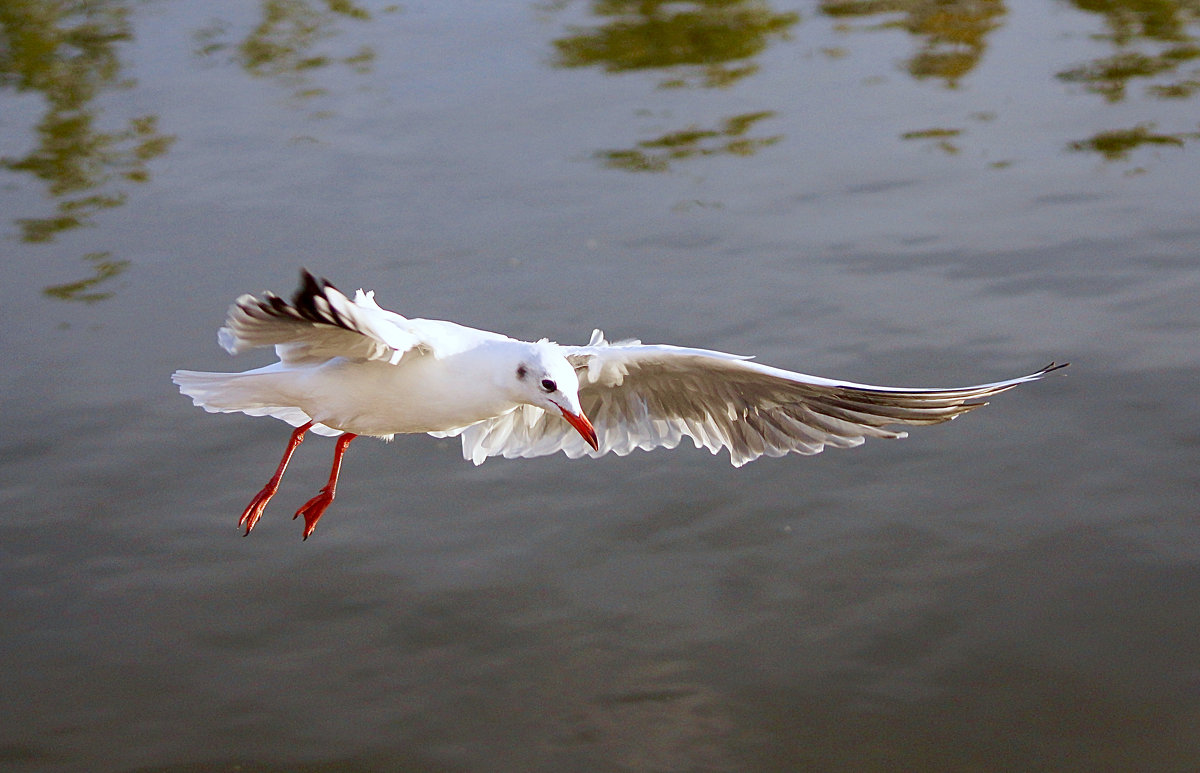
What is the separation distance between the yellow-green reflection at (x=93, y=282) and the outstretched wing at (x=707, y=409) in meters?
3.85

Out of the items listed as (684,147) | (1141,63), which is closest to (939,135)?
(684,147)

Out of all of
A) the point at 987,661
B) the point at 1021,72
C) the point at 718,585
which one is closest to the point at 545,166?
the point at 1021,72

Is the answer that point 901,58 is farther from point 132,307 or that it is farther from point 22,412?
point 22,412

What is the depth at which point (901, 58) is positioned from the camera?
1094 centimetres

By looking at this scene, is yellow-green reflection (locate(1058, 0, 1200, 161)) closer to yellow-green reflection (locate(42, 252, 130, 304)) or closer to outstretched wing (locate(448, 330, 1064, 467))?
outstretched wing (locate(448, 330, 1064, 467))

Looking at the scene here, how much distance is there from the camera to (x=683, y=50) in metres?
11.5

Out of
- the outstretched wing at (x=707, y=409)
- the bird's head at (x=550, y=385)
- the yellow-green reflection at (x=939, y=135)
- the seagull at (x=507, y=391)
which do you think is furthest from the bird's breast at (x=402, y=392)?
the yellow-green reflection at (x=939, y=135)

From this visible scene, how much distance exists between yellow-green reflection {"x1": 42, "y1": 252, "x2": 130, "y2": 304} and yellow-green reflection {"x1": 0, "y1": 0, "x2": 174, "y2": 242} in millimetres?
553

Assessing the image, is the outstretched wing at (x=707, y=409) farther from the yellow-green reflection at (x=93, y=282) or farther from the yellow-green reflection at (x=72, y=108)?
the yellow-green reflection at (x=72, y=108)

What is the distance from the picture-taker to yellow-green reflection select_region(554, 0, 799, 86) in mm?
11125

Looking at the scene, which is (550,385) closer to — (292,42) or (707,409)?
(707,409)

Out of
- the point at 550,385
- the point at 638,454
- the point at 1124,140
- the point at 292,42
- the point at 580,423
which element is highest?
the point at 550,385

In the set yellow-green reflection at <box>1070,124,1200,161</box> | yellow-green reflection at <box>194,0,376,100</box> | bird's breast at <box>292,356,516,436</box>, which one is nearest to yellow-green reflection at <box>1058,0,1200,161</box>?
yellow-green reflection at <box>1070,124,1200,161</box>

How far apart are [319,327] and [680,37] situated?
27.5ft
